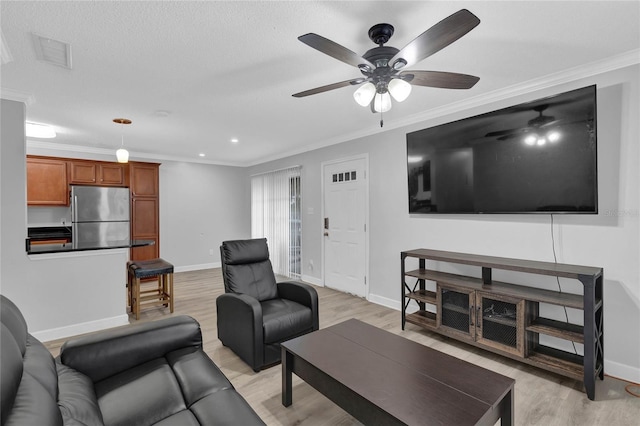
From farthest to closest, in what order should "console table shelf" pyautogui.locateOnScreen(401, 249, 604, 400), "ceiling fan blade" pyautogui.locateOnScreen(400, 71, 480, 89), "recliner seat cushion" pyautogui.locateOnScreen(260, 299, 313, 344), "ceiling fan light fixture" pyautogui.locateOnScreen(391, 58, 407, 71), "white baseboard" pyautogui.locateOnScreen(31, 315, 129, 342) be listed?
"white baseboard" pyautogui.locateOnScreen(31, 315, 129, 342) < "recliner seat cushion" pyautogui.locateOnScreen(260, 299, 313, 344) < "console table shelf" pyautogui.locateOnScreen(401, 249, 604, 400) < "ceiling fan blade" pyautogui.locateOnScreen(400, 71, 480, 89) < "ceiling fan light fixture" pyautogui.locateOnScreen(391, 58, 407, 71)

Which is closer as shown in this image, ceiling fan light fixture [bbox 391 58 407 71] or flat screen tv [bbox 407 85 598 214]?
ceiling fan light fixture [bbox 391 58 407 71]

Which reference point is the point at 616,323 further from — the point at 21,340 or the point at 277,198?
the point at 277,198

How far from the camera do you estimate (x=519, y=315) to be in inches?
97.6

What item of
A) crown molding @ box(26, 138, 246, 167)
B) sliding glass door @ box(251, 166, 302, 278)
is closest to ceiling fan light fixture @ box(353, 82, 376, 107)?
sliding glass door @ box(251, 166, 302, 278)

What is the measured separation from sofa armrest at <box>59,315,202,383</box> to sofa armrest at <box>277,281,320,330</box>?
113 cm

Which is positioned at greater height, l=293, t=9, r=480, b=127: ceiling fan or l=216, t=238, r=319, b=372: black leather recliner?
l=293, t=9, r=480, b=127: ceiling fan

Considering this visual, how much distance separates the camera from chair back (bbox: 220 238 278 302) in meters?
3.01

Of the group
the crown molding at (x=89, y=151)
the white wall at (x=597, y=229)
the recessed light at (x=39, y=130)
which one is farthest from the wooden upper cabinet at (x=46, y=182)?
the white wall at (x=597, y=229)

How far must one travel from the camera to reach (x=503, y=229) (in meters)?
3.01

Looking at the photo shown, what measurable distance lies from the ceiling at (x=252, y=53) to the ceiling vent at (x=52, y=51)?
0.05 meters

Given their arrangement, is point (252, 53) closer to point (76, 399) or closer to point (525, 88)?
point (76, 399)

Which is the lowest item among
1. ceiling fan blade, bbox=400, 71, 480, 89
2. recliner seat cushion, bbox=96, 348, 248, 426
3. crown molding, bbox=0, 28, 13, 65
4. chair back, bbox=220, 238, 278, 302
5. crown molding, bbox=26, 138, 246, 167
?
recliner seat cushion, bbox=96, 348, 248, 426

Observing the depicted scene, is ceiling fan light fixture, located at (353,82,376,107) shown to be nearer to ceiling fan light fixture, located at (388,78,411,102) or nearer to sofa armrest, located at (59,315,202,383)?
ceiling fan light fixture, located at (388,78,411,102)

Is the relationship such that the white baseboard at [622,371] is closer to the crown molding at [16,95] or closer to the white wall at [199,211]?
the crown molding at [16,95]
